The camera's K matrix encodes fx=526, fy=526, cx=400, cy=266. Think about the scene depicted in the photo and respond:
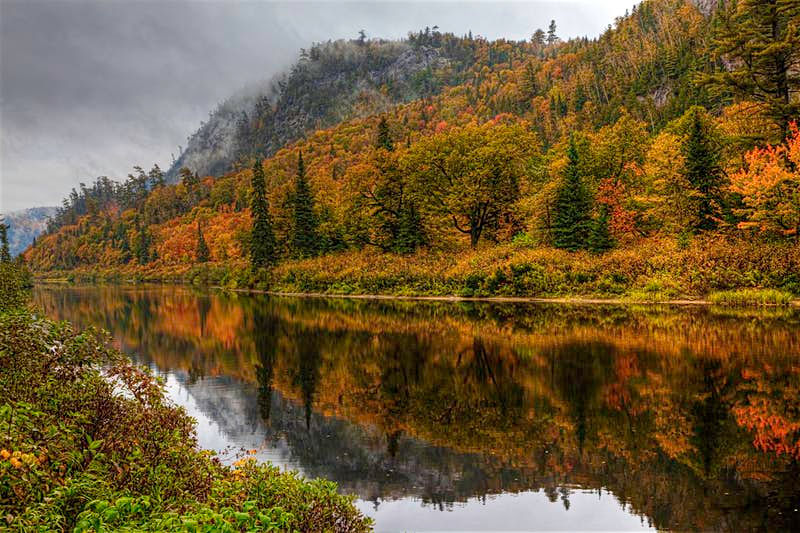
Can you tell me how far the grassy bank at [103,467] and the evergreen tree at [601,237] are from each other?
115 ft

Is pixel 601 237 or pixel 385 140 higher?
pixel 385 140

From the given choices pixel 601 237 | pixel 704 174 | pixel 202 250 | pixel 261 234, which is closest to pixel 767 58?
pixel 704 174

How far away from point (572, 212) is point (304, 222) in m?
31.8

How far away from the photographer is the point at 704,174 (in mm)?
36000

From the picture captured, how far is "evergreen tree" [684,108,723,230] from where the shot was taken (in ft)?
116

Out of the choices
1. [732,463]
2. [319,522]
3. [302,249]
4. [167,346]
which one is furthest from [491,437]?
[302,249]

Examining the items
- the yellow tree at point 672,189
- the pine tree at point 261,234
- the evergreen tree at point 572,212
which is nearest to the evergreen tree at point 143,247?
the pine tree at point 261,234

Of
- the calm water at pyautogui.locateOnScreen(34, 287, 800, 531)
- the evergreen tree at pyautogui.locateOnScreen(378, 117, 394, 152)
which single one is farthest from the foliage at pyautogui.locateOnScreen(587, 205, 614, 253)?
the evergreen tree at pyautogui.locateOnScreen(378, 117, 394, 152)

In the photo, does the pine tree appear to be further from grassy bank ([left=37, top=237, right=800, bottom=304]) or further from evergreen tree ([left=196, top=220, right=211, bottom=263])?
evergreen tree ([left=196, top=220, right=211, bottom=263])

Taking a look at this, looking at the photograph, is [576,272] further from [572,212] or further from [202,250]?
[202,250]

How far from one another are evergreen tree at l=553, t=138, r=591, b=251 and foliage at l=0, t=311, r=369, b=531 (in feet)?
117

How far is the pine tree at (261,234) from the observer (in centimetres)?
6347

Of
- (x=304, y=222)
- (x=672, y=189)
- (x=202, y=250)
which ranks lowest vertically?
(x=202, y=250)

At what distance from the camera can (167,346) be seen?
2492 cm
